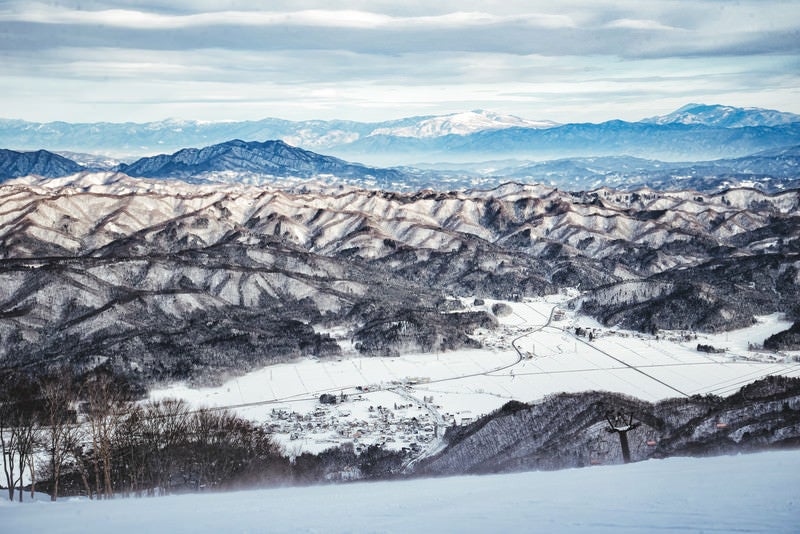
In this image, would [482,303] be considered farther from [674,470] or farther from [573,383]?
[674,470]

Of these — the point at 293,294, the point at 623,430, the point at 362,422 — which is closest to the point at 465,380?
the point at 362,422

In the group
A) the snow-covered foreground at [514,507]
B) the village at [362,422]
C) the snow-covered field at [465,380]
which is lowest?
the village at [362,422]

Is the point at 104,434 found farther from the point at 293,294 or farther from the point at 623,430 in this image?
the point at 293,294

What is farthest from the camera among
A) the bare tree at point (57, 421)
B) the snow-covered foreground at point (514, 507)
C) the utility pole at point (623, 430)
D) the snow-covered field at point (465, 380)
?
the snow-covered field at point (465, 380)

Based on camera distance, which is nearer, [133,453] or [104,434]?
[104,434]

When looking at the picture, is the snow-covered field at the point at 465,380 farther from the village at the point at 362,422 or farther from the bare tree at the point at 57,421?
the bare tree at the point at 57,421

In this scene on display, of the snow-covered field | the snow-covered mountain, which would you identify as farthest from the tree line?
the snow-covered mountain

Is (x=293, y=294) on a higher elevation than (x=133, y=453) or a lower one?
higher

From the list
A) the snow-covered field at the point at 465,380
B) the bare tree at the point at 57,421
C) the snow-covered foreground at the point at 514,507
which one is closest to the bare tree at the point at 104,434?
the bare tree at the point at 57,421
